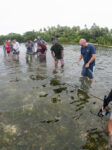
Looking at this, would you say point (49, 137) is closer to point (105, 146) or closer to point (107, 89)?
point (105, 146)

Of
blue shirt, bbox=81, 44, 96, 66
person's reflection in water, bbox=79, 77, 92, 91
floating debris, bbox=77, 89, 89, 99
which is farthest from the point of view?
person's reflection in water, bbox=79, 77, 92, 91

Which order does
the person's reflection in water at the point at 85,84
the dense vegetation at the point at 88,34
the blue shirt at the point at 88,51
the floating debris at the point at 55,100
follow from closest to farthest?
the floating debris at the point at 55,100 → the blue shirt at the point at 88,51 → the person's reflection in water at the point at 85,84 → the dense vegetation at the point at 88,34

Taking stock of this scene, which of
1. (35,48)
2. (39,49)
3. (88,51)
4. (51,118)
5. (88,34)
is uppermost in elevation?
(88,34)

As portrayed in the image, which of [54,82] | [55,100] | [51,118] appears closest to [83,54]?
[54,82]

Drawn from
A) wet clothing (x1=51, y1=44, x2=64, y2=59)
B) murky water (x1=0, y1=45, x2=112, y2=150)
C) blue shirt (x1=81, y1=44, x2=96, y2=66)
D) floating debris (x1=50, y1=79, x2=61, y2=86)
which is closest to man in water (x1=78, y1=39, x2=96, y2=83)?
blue shirt (x1=81, y1=44, x2=96, y2=66)

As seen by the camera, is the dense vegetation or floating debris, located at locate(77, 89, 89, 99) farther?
the dense vegetation

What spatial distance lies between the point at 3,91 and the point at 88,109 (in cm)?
396

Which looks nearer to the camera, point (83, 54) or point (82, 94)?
point (82, 94)

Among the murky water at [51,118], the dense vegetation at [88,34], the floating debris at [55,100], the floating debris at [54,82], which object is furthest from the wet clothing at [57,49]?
the dense vegetation at [88,34]

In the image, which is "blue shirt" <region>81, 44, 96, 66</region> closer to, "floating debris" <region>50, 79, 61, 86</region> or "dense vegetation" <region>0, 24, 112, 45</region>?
"floating debris" <region>50, 79, 61, 86</region>

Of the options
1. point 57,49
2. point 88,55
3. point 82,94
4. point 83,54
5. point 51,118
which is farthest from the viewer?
point 57,49

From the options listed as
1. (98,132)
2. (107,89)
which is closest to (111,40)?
(107,89)

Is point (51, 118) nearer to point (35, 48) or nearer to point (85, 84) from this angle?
point (85, 84)

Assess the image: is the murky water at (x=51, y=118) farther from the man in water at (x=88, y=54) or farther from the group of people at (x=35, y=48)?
the group of people at (x=35, y=48)
